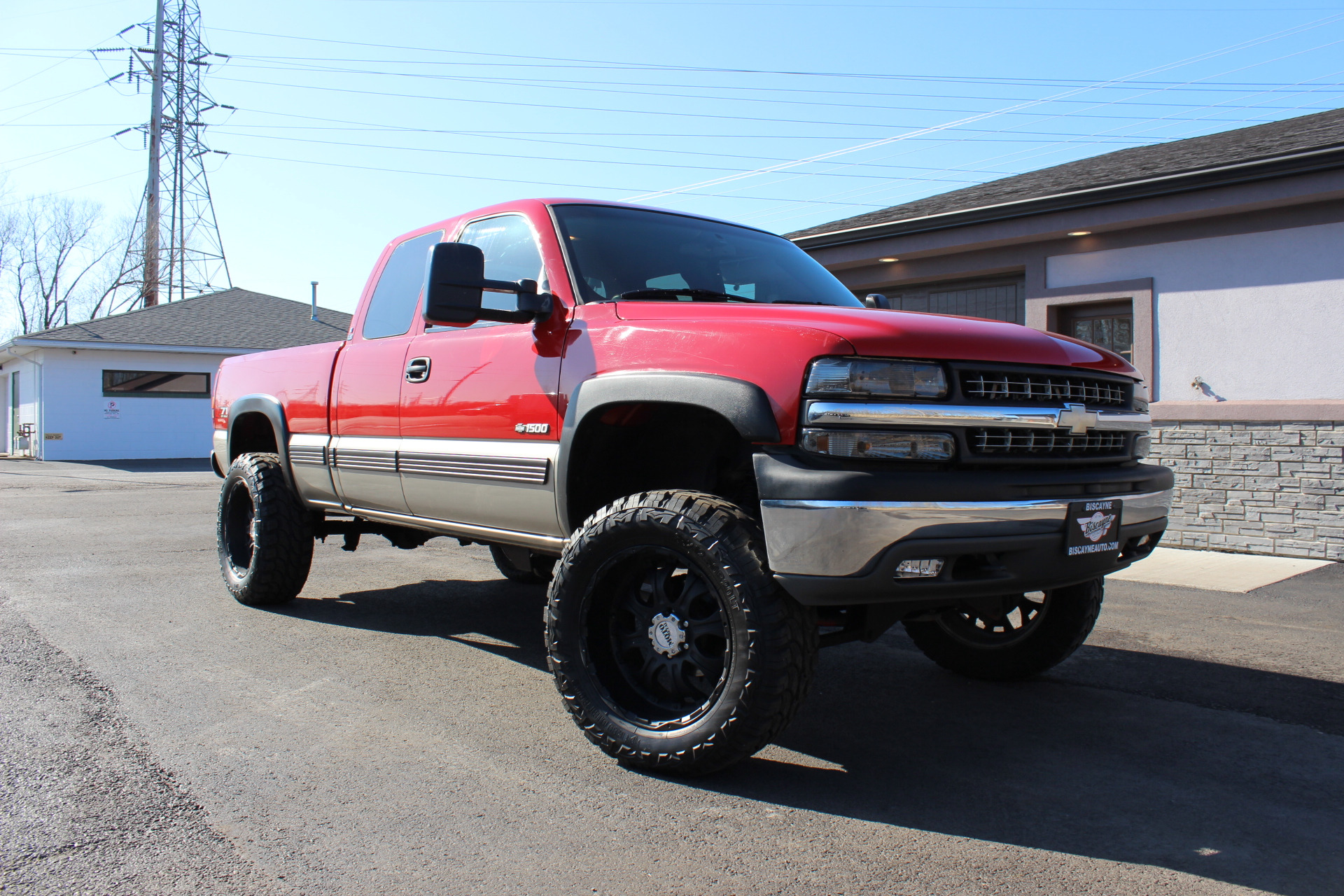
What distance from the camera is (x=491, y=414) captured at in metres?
4.25

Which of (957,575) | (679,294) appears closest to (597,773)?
(957,575)

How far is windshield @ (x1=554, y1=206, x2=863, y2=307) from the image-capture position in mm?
4180

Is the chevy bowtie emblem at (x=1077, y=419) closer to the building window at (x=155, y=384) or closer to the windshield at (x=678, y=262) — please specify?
the windshield at (x=678, y=262)

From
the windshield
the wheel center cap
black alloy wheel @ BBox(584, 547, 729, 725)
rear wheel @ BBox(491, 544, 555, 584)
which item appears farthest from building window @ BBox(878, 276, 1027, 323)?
the wheel center cap

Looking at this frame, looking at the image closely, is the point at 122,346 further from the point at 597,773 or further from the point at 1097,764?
the point at 1097,764

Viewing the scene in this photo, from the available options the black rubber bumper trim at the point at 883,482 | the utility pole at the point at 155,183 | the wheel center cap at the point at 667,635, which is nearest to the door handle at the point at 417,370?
the wheel center cap at the point at 667,635

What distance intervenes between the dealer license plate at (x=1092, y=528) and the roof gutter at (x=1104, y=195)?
688 centimetres

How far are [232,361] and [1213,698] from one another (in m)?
6.05

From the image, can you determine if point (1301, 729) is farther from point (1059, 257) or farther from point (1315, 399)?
point (1059, 257)

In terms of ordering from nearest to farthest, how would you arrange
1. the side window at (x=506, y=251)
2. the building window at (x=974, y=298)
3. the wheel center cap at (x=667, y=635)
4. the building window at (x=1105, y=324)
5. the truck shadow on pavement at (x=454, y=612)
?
1. the wheel center cap at (x=667, y=635)
2. the side window at (x=506, y=251)
3. the truck shadow on pavement at (x=454, y=612)
4. the building window at (x=1105, y=324)
5. the building window at (x=974, y=298)

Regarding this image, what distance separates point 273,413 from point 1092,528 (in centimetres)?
463

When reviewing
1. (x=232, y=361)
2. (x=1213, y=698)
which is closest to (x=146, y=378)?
(x=232, y=361)

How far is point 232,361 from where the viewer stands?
6.71m

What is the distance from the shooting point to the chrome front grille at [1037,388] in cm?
318
